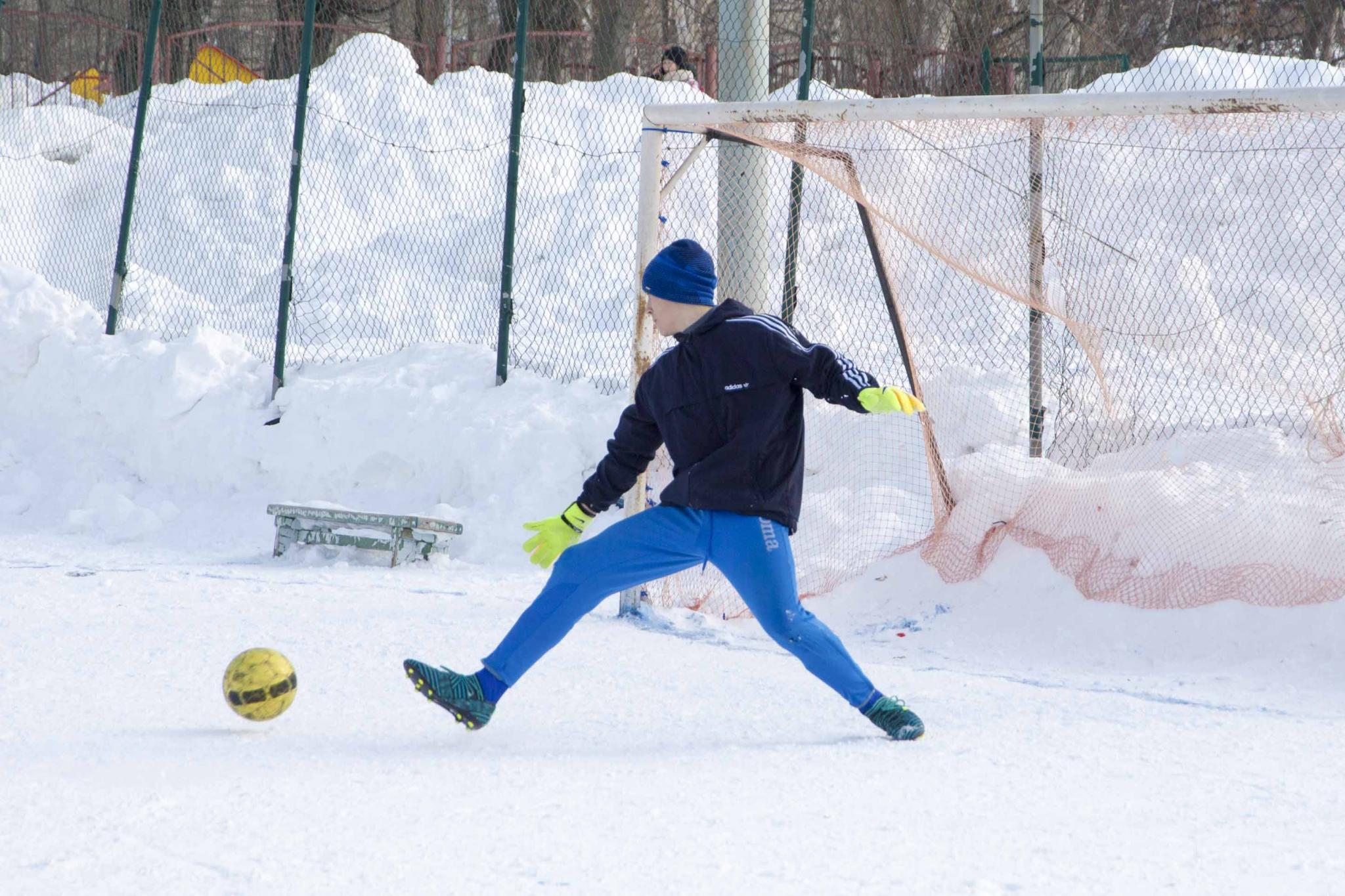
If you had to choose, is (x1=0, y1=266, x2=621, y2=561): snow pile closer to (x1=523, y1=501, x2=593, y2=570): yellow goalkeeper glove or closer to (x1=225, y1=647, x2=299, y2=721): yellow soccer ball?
(x1=523, y1=501, x2=593, y2=570): yellow goalkeeper glove

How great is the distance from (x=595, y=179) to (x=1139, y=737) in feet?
32.9

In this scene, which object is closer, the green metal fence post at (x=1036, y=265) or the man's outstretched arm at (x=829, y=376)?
the man's outstretched arm at (x=829, y=376)

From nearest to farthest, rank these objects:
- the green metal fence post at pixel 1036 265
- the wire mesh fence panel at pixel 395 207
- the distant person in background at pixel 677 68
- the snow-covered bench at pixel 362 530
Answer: the green metal fence post at pixel 1036 265 → the snow-covered bench at pixel 362 530 → the wire mesh fence panel at pixel 395 207 → the distant person in background at pixel 677 68

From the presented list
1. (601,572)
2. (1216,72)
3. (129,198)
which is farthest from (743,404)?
(1216,72)

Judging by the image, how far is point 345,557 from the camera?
24.6 feet

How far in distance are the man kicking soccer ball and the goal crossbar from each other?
2061 mm

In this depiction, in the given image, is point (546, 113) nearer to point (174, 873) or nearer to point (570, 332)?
point (570, 332)

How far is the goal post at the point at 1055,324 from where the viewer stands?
5934mm

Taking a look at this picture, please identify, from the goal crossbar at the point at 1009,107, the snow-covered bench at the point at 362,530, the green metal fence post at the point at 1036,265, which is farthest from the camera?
the snow-covered bench at the point at 362,530

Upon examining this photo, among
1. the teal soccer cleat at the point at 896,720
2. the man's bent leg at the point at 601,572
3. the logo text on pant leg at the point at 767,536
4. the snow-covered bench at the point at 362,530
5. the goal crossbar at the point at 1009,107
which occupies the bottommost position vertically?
the snow-covered bench at the point at 362,530

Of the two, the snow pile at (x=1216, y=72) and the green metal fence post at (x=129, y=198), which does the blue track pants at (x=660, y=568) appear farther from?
the snow pile at (x=1216, y=72)

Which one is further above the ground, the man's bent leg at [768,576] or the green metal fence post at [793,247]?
the green metal fence post at [793,247]

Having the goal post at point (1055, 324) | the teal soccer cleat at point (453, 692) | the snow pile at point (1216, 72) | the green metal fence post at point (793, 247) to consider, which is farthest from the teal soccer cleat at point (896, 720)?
the snow pile at point (1216, 72)

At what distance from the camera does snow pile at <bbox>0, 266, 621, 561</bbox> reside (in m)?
A: 8.43
